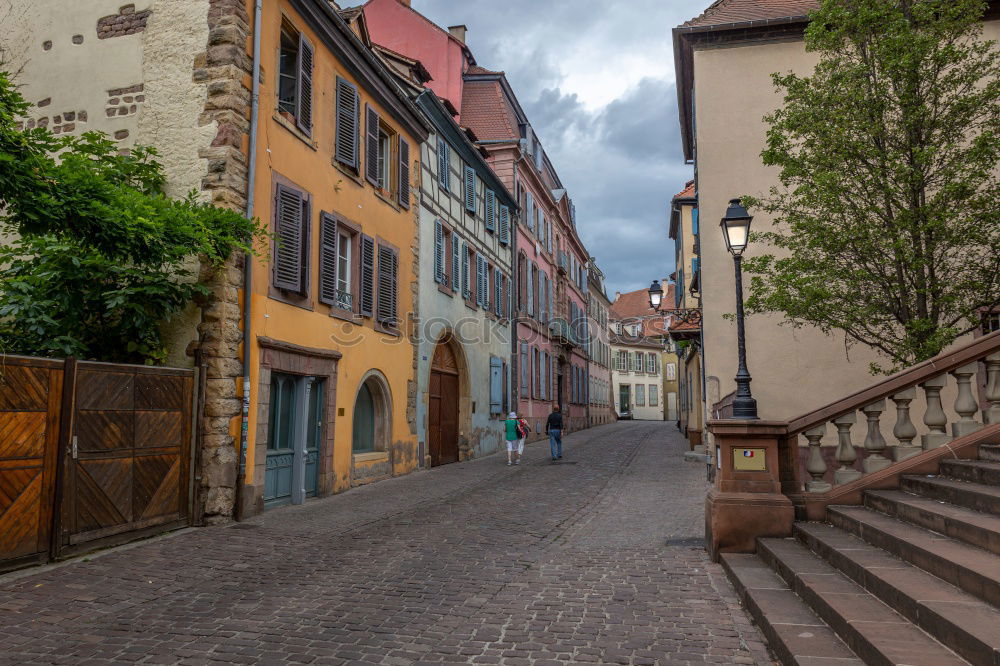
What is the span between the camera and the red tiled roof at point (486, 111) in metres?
24.7

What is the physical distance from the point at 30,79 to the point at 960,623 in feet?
42.9

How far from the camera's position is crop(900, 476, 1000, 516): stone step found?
479cm

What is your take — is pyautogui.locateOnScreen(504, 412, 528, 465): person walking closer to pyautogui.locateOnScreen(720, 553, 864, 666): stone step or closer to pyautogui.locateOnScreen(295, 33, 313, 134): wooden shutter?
pyautogui.locateOnScreen(295, 33, 313, 134): wooden shutter

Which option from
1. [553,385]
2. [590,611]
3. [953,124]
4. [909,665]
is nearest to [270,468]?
[590,611]

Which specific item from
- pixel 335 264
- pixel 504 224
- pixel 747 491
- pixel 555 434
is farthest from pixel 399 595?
pixel 504 224

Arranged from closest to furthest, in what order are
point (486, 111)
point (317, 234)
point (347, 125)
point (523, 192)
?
point (317, 234), point (347, 125), point (486, 111), point (523, 192)

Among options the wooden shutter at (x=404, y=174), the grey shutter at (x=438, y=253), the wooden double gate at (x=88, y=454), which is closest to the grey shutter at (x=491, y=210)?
the grey shutter at (x=438, y=253)

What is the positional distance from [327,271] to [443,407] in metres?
6.78

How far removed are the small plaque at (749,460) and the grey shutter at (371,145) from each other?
30.7 feet

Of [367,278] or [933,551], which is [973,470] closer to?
[933,551]

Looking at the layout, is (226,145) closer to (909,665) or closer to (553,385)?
(909,665)

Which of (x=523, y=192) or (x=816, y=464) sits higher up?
(x=523, y=192)

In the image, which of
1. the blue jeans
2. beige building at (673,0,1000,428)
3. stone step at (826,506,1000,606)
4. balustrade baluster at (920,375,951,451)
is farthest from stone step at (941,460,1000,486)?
the blue jeans

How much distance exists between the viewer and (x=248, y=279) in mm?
9766
